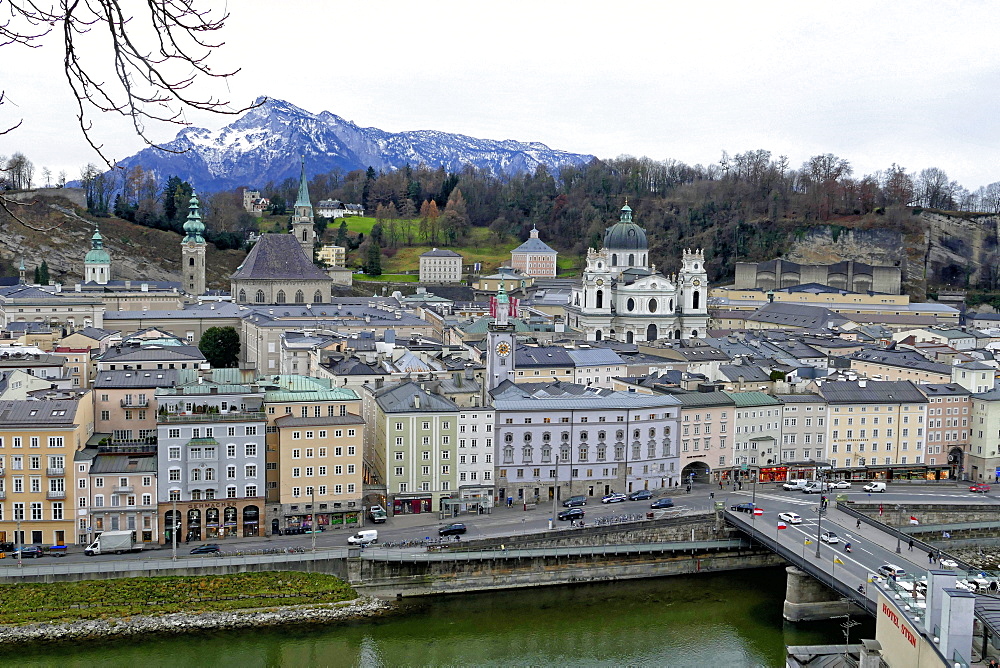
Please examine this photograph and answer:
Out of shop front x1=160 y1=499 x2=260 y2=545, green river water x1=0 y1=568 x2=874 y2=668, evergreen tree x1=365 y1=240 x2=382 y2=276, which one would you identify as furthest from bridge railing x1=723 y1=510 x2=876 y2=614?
evergreen tree x1=365 y1=240 x2=382 y2=276

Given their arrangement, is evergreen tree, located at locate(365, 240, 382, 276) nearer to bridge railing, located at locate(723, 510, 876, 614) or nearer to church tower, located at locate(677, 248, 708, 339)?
church tower, located at locate(677, 248, 708, 339)

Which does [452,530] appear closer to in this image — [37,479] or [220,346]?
[37,479]

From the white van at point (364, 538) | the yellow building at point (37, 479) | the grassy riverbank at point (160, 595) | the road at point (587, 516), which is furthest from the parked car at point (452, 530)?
the yellow building at point (37, 479)

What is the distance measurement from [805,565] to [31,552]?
1790 centimetres

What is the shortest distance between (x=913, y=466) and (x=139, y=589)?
1014 inches

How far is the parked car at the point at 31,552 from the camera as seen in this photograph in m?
24.3

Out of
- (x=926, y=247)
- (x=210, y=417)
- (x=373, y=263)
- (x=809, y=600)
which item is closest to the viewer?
(x=809, y=600)

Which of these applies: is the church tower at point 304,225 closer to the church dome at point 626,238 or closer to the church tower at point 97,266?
the church tower at point 97,266

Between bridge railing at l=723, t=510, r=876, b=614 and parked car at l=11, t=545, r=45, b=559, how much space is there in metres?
17.4

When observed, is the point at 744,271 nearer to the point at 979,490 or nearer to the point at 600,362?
the point at 600,362

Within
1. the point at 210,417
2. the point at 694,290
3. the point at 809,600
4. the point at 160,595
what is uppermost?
the point at 694,290

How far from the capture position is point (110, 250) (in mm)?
72000

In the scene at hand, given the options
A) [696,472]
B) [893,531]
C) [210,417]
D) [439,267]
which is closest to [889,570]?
[893,531]

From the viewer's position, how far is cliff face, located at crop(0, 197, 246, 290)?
228 feet
